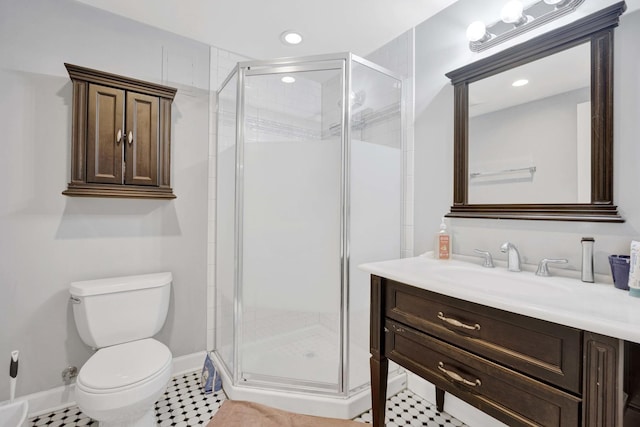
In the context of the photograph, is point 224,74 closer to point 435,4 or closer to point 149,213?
point 149,213

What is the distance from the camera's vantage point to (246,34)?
210 centimetres

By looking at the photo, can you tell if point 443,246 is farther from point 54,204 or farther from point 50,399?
point 50,399

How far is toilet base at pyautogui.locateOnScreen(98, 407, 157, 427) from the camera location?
54.0 inches

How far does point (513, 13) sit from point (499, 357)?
1.49 meters

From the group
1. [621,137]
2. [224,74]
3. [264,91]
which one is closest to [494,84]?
[621,137]

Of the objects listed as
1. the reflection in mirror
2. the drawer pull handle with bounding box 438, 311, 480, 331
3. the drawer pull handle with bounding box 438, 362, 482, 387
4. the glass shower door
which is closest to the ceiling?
the glass shower door

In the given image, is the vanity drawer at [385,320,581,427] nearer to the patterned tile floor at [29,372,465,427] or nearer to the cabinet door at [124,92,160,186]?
the patterned tile floor at [29,372,465,427]

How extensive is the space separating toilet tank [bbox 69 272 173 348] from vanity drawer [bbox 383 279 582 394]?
148 cm

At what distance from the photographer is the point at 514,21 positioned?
137 cm

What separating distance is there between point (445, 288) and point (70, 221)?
82.0 inches

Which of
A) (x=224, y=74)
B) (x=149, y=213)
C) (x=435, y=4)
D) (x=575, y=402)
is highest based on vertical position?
(x=435, y=4)

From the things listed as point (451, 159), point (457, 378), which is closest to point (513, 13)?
point (451, 159)

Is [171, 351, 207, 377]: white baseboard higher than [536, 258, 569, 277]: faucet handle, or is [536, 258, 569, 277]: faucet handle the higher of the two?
[536, 258, 569, 277]: faucet handle

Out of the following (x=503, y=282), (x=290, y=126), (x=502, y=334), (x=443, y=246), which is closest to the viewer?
(x=502, y=334)
